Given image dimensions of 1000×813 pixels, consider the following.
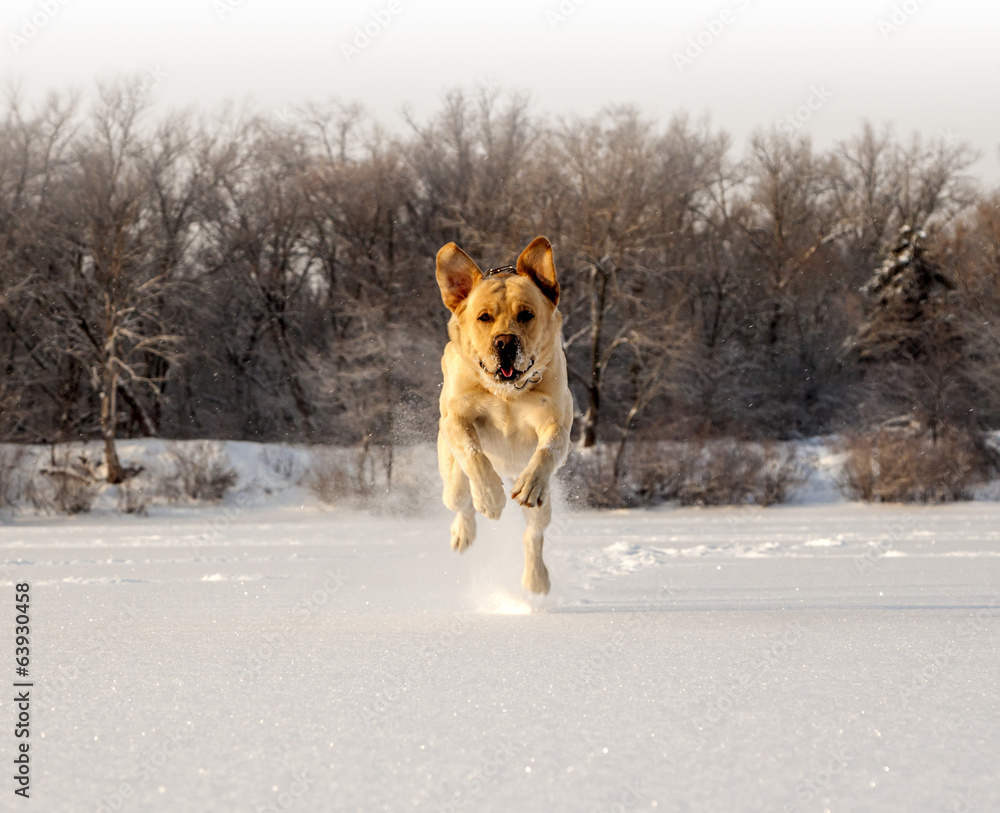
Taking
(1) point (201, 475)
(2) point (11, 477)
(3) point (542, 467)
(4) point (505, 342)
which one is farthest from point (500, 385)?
(1) point (201, 475)

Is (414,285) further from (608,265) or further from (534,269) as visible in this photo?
(534,269)

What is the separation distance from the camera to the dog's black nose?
4465 mm

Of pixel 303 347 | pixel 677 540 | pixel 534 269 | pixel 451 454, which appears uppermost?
pixel 303 347

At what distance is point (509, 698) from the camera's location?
3.19 m

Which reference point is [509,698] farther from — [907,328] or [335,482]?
[907,328]

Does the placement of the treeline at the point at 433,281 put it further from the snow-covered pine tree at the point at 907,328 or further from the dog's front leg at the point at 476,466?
the dog's front leg at the point at 476,466

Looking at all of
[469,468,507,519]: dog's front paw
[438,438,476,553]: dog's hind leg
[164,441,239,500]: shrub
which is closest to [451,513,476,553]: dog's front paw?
[438,438,476,553]: dog's hind leg

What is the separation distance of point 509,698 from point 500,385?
6.21ft

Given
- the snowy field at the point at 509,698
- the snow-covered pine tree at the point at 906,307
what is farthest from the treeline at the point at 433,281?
the snowy field at the point at 509,698

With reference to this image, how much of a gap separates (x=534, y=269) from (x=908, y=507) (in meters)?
14.6

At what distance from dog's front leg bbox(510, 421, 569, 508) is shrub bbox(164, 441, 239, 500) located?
15165 mm

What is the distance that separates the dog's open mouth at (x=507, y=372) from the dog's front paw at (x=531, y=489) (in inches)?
16.7

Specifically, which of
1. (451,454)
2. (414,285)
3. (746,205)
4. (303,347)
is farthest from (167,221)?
(451,454)

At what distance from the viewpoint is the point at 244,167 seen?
30.2 m
